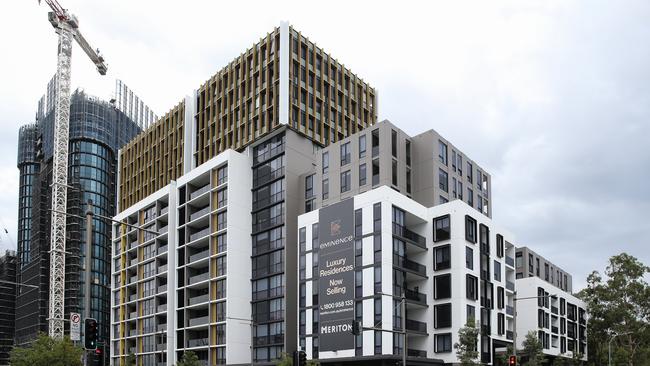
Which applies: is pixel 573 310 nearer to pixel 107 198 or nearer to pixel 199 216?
pixel 199 216

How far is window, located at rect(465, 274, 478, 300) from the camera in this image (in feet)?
244

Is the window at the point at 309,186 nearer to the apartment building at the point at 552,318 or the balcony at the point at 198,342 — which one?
the balcony at the point at 198,342

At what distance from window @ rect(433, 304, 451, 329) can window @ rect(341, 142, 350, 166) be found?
62.3 feet

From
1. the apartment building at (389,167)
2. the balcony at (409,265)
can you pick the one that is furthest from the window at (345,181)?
the balcony at (409,265)

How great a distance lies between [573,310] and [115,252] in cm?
7421

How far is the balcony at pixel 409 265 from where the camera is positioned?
7212 cm

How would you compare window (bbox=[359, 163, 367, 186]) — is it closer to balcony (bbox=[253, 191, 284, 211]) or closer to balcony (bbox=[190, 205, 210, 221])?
balcony (bbox=[253, 191, 284, 211])

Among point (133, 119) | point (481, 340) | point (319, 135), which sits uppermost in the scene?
point (133, 119)

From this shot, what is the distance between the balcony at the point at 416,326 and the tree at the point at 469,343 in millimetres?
6056

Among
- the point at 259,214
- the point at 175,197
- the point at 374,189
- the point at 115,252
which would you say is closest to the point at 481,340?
the point at 374,189

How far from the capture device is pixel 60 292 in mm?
141500

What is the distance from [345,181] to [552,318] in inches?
1743

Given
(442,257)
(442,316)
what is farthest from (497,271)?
(442,316)

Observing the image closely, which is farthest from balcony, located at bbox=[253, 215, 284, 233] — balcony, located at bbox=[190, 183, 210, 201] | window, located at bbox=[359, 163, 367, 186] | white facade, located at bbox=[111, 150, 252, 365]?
window, located at bbox=[359, 163, 367, 186]
